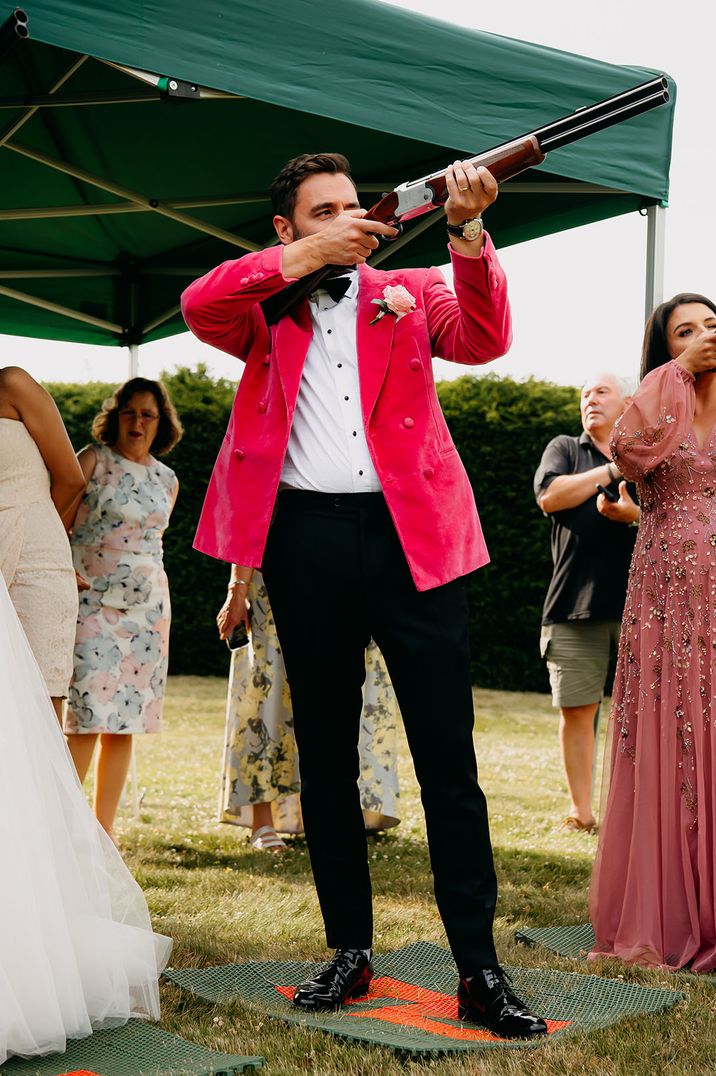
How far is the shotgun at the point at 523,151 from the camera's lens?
2.47 m

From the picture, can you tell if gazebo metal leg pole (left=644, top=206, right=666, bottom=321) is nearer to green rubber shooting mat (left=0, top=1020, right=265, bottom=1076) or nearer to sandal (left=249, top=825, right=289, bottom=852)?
green rubber shooting mat (left=0, top=1020, right=265, bottom=1076)

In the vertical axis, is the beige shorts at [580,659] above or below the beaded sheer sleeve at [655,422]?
below

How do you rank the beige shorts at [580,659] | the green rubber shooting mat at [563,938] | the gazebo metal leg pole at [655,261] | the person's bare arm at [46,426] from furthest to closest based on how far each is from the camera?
the beige shorts at [580,659] → the gazebo metal leg pole at [655,261] → the person's bare arm at [46,426] → the green rubber shooting mat at [563,938]

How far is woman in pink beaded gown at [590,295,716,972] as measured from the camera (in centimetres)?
326

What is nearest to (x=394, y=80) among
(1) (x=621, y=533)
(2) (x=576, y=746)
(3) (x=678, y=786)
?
(3) (x=678, y=786)

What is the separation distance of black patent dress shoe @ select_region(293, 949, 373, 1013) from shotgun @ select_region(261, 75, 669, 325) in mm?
1765

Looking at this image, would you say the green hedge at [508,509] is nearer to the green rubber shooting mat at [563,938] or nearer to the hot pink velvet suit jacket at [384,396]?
the green rubber shooting mat at [563,938]

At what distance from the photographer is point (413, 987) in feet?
9.76

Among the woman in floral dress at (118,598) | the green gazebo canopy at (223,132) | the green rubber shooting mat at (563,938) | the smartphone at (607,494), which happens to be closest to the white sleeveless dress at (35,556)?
the woman in floral dress at (118,598)

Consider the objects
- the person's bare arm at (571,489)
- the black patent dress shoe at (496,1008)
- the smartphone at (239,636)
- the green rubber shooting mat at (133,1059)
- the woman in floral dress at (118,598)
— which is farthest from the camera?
the person's bare arm at (571,489)

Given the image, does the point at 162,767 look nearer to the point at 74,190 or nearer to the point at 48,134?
the point at 74,190

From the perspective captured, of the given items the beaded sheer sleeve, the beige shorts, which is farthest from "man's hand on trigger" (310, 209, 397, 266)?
the beige shorts

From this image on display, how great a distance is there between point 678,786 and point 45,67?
3.05 m

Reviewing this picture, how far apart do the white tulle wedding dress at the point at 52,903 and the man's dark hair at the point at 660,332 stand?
2087 mm
